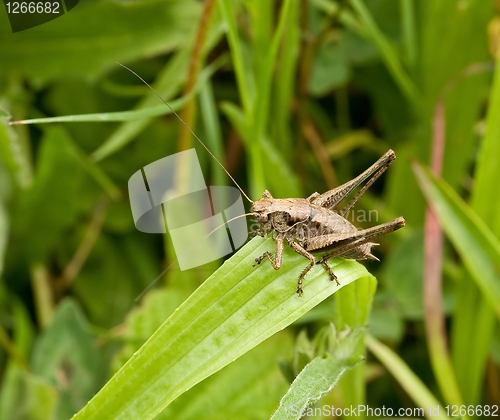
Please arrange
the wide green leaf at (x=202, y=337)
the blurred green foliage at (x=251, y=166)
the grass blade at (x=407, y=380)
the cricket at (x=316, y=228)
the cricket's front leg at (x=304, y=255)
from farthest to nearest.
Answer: the blurred green foliage at (x=251, y=166) → the grass blade at (x=407, y=380) → the cricket at (x=316, y=228) → the cricket's front leg at (x=304, y=255) → the wide green leaf at (x=202, y=337)

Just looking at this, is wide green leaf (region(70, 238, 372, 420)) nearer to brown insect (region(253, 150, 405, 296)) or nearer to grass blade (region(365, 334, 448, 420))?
brown insect (region(253, 150, 405, 296))

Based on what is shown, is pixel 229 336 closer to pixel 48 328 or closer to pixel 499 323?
pixel 48 328

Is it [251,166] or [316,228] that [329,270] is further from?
[251,166]

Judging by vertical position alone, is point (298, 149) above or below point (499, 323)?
above

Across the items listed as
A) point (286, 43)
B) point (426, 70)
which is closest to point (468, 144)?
point (426, 70)

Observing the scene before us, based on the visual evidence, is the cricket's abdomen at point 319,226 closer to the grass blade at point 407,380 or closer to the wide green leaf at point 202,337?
the wide green leaf at point 202,337

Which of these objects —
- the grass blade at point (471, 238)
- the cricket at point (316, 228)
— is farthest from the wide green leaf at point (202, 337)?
the grass blade at point (471, 238)

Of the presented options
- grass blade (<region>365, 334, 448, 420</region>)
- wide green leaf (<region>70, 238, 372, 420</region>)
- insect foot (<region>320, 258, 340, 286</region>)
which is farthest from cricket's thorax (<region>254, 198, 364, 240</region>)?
grass blade (<region>365, 334, 448, 420</region>)
